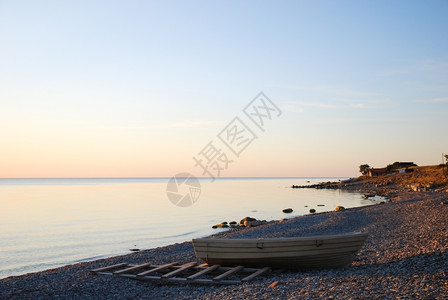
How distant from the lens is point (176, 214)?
46.3 meters

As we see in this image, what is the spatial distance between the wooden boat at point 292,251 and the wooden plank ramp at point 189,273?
14.7 inches

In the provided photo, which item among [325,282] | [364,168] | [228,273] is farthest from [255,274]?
[364,168]

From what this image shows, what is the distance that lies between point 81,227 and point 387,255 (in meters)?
27.8

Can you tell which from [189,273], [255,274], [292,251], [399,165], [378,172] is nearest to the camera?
[255,274]

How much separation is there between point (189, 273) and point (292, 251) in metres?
3.89

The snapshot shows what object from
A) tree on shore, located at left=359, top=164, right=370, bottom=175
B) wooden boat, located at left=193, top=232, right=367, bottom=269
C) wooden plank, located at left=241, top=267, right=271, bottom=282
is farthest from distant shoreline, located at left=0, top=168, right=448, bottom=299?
tree on shore, located at left=359, top=164, right=370, bottom=175

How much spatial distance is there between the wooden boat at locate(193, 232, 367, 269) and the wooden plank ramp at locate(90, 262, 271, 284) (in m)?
0.37

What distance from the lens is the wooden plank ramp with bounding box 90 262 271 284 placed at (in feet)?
41.8

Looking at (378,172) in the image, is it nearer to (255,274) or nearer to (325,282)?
(255,274)

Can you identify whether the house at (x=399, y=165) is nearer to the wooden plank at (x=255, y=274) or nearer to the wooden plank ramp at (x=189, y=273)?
the wooden plank at (x=255, y=274)

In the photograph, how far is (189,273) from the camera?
14320 millimetres

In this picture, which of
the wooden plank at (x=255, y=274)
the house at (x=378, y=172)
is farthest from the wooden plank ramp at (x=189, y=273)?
the house at (x=378, y=172)

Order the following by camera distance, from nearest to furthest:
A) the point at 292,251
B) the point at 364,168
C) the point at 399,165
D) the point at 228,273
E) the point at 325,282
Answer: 1. the point at 325,282
2. the point at 228,273
3. the point at 292,251
4. the point at 399,165
5. the point at 364,168

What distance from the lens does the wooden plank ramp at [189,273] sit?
12734mm
